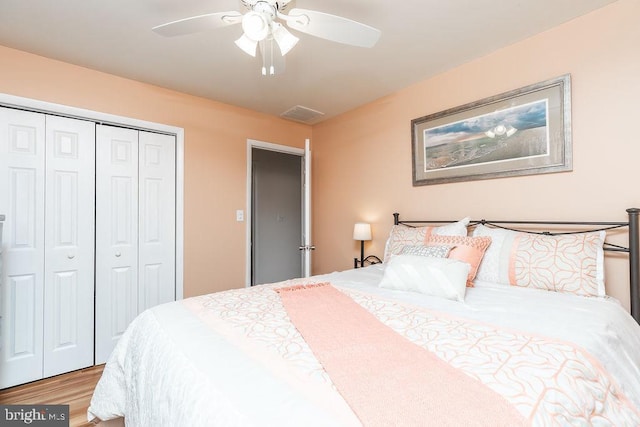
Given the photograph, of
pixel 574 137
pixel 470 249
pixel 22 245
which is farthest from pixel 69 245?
pixel 574 137

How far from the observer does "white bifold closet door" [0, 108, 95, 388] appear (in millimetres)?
2117

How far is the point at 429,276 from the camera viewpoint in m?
1.64

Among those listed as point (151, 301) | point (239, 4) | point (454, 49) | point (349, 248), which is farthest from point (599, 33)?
point (151, 301)

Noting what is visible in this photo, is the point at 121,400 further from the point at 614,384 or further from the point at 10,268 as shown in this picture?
the point at 614,384

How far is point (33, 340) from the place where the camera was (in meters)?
2.19

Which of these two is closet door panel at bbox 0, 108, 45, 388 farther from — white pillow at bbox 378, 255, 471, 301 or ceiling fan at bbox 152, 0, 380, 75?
white pillow at bbox 378, 255, 471, 301

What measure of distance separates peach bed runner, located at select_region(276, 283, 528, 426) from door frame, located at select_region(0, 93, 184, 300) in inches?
79.8

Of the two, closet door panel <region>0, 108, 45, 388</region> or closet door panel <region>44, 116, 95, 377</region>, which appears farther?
closet door panel <region>44, 116, 95, 377</region>

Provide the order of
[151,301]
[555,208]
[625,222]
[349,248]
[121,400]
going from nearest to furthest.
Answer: [121,400] → [625,222] → [555,208] → [151,301] → [349,248]

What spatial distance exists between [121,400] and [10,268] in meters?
1.54

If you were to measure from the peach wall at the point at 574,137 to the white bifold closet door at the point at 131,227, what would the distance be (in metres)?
1.91

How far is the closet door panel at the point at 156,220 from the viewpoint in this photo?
8.81 feet

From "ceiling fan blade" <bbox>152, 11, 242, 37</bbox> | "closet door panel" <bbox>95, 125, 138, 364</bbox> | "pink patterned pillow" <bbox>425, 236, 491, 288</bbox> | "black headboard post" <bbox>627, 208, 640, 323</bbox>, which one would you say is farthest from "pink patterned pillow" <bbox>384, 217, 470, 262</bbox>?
"closet door panel" <bbox>95, 125, 138, 364</bbox>

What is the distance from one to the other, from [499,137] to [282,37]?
1.70 meters
